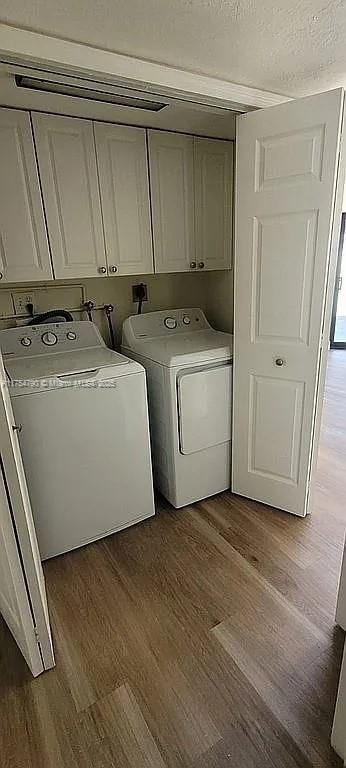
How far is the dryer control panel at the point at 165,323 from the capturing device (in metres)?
2.39

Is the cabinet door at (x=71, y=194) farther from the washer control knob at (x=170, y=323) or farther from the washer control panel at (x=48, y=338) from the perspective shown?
the washer control knob at (x=170, y=323)

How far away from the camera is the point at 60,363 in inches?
77.2

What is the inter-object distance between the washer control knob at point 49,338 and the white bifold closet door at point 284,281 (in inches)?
40.4

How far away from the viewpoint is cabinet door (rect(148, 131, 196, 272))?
2.14 metres

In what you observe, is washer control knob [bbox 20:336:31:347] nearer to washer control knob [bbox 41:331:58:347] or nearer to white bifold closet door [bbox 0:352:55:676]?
washer control knob [bbox 41:331:58:347]

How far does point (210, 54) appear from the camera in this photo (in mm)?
1412

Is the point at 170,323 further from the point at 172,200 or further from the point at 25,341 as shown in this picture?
the point at 25,341

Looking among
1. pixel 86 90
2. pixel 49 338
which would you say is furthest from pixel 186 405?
pixel 86 90

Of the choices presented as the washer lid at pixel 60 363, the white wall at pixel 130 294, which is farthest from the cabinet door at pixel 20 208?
the washer lid at pixel 60 363

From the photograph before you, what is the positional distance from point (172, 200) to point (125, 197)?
30 cm

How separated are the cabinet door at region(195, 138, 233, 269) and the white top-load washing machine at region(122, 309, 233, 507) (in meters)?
0.51

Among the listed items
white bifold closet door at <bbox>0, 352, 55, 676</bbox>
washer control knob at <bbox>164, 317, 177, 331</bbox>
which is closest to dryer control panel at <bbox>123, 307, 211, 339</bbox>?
washer control knob at <bbox>164, 317, 177, 331</bbox>

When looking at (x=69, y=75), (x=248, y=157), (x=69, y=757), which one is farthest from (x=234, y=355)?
(x=69, y=757)

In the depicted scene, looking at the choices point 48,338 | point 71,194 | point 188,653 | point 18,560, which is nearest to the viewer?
point 18,560
